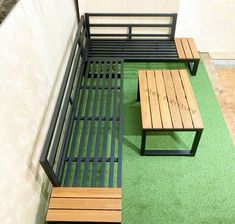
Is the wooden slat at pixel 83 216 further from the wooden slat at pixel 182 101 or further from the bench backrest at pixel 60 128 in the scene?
the wooden slat at pixel 182 101

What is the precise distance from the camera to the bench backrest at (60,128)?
1.52 m

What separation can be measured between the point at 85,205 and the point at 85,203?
0.02 m

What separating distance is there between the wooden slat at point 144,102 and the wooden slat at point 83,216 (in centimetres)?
82

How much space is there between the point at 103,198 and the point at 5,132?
2.51ft

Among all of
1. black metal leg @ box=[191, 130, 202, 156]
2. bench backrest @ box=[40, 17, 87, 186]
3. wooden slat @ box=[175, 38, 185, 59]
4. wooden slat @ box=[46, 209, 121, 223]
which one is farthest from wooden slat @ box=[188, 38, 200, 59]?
wooden slat @ box=[46, 209, 121, 223]

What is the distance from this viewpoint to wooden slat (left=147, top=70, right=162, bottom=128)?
2102 mm

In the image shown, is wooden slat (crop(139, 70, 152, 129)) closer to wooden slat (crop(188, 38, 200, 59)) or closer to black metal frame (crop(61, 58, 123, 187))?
black metal frame (crop(61, 58, 123, 187))

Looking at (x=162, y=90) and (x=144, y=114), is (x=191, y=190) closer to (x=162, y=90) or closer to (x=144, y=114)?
(x=144, y=114)

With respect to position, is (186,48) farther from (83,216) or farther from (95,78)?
(83,216)

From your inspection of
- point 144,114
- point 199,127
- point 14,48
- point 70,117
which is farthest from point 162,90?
point 14,48

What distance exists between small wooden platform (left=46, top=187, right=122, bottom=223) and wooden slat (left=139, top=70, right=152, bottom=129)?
0.68m

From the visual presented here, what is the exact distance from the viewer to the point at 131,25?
3029 mm

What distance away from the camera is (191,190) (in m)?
2.06

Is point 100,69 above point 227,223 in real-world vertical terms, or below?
above
